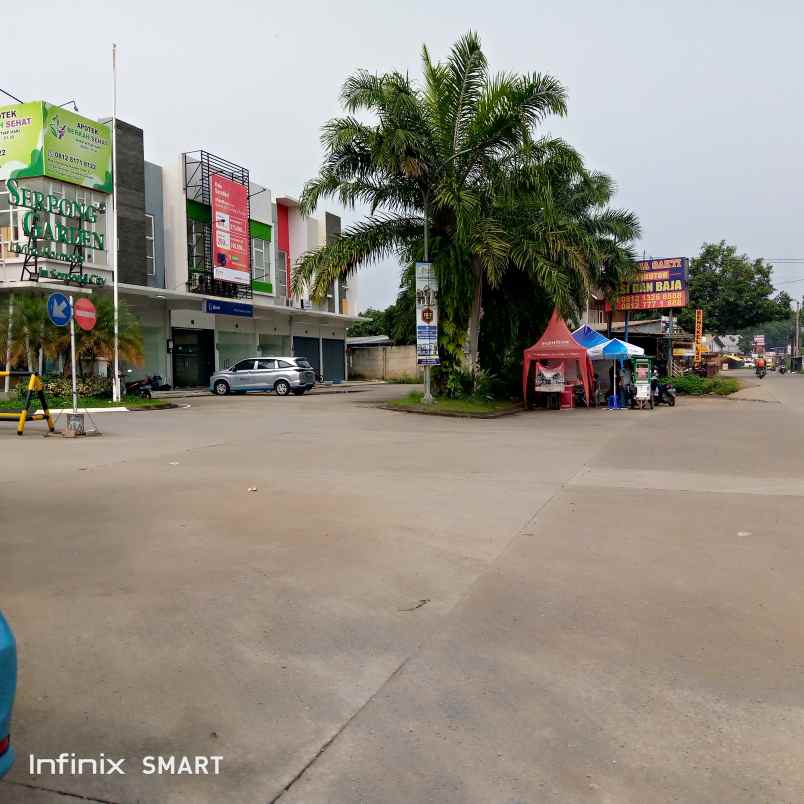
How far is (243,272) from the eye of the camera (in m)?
34.7

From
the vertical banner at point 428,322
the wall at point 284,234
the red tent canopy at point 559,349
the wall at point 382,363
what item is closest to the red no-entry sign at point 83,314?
the vertical banner at point 428,322

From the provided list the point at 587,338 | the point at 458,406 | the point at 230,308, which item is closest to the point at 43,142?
the point at 230,308

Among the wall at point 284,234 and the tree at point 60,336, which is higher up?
the wall at point 284,234

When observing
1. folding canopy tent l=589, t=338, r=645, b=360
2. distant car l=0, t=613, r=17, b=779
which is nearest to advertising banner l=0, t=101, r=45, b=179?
folding canopy tent l=589, t=338, r=645, b=360

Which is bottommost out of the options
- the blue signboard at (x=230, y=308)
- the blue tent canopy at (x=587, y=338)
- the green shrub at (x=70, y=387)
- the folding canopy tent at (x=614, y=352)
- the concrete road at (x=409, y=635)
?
the concrete road at (x=409, y=635)

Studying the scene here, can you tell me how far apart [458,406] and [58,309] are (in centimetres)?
1057

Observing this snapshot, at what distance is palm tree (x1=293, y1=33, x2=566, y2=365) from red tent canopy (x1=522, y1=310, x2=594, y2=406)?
3.14 m

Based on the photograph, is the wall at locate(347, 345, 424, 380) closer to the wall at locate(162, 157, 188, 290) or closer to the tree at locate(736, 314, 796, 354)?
the wall at locate(162, 157, 188, 290)

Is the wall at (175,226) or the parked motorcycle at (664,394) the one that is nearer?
the parked motorcycle at (664,394)

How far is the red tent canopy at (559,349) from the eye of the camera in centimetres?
2298

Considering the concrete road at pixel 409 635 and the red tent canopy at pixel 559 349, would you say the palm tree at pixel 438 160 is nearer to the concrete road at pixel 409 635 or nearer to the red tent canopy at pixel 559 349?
the red tent canopy at pixel 559 349

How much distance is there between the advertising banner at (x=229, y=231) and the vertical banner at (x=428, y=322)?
14.6 meters

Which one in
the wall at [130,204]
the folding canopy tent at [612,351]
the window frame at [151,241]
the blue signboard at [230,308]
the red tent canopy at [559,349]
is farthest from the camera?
the blue signboard at [230,308]

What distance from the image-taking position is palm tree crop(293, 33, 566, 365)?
1969cm
